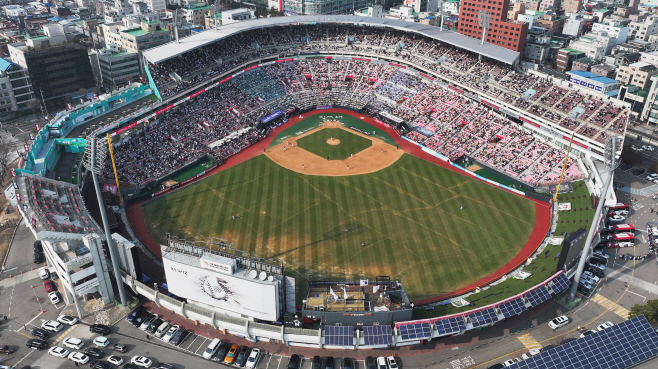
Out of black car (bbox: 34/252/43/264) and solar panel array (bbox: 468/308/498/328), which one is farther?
black car (bbox: 34/252/43/264)

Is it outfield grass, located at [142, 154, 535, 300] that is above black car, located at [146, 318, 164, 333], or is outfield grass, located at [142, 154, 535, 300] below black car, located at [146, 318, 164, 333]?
above

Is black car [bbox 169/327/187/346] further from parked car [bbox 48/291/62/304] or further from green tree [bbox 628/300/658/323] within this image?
green tree [bbox 628/300/658/323]

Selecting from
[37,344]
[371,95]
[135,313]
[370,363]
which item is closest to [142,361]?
[135,313]

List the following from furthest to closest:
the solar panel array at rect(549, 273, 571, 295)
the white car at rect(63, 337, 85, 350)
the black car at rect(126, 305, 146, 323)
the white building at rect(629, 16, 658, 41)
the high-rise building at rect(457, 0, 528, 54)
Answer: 1. the white building at rect(629, 16, 658, 41)
2. the high-rise building at rect(457, 0, 528, 54)
3. the solar panel array at rect(549, 273, 571, 295)
4. the black car at rect(126, 305, 146, 323)
5. the white car at rect(63, 337, 85, 350)

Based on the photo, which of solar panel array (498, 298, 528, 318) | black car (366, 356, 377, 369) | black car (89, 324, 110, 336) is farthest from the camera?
black car (89, 324, 110, 336)

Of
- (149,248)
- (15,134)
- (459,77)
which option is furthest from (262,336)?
(15,134)

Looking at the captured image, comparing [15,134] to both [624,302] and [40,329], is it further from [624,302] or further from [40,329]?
[624,302]

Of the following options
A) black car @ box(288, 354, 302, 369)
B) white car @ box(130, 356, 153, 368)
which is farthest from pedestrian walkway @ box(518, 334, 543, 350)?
white car @ box(130, 356, 153, 368)
